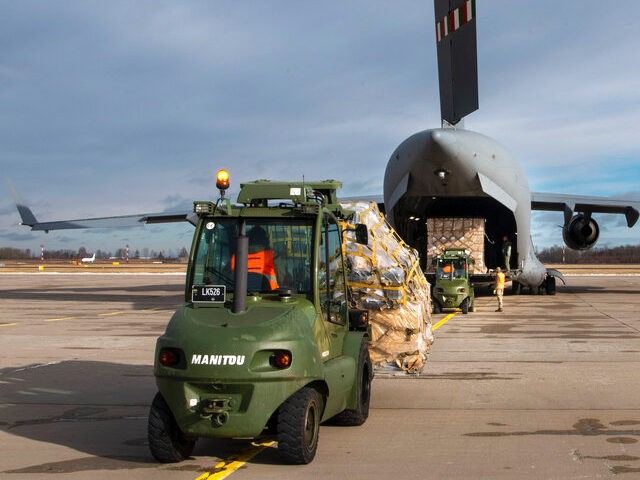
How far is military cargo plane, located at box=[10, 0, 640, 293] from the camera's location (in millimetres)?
18141

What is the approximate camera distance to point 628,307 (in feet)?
75.0

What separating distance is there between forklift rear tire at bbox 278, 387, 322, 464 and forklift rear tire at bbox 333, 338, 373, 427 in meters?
1.29

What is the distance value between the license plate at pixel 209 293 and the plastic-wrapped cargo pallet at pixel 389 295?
141 inches

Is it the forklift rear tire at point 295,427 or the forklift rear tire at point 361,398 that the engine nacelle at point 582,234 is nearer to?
the forklift rear tire at point 361,398

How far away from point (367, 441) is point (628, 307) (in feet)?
61.0

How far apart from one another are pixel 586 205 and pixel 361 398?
81.7 feet

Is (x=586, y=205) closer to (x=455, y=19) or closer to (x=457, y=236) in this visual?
(x=457, y=236)

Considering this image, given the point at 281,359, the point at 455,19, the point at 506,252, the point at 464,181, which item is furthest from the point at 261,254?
the point at 506,252

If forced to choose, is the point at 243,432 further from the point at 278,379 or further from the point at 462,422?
the point at 462,422

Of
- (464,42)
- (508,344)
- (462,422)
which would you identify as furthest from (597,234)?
(462,422)

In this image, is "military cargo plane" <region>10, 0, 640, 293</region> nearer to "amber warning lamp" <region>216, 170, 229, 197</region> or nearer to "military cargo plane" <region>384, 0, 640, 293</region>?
"military cargo plane" <region>384, 0, 640, 293</region>

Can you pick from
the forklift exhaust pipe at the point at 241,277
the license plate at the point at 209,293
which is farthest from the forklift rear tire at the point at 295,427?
the license plate at the point at 209,293

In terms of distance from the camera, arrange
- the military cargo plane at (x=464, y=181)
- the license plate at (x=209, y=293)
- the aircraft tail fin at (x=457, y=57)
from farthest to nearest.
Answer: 1. the military cargo plane at (x=464, y=181)
2. the aircraft tail fin at (x=457, y=57)
3. the license plate at (x=209, y=293)

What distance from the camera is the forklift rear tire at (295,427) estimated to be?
556 centimetres
